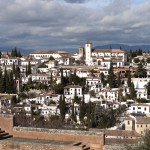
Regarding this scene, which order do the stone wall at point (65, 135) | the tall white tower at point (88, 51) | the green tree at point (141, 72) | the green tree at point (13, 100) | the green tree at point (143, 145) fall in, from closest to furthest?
the green tree at point (143, 145), the stone wall at point (65, 135), the green tree at point (13, 100), the green tree at point (141, 72), the tall white tower at point (88, 51)

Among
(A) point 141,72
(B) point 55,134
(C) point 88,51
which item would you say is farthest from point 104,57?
(B) point 55,134

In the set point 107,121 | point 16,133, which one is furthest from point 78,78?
point 16,133

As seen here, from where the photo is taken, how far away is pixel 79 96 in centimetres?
4512

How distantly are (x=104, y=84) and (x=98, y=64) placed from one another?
A: 15.0 m

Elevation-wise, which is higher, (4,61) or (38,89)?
(4,61)

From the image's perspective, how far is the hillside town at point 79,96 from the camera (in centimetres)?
3503

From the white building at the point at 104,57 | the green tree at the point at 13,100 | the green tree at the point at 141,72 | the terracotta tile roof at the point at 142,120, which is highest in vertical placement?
the white building at the point at 104,57

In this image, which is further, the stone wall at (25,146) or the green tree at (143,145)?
the stone wall at (25,146)

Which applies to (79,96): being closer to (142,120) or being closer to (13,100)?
(13,100)

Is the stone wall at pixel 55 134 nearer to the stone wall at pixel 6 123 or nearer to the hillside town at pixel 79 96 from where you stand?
the stone wall at pixel 6 123

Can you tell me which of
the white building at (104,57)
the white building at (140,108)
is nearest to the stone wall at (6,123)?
the white building at (140,108)

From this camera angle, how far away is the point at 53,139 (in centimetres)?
982

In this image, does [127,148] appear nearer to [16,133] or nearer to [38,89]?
[16,133]

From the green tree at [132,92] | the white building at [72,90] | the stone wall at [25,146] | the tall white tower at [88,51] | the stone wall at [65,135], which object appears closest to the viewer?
the stone wall at [25,146]
